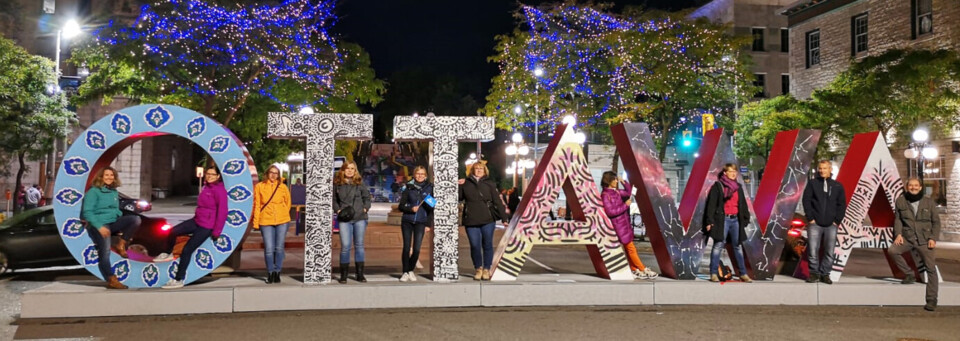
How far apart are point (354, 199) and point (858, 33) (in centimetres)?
2787

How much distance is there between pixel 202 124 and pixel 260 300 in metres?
2.51

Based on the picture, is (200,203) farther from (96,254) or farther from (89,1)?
(89,1)

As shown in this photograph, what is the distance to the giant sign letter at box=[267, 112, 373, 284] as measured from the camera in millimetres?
9750

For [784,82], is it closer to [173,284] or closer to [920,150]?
[920,150]

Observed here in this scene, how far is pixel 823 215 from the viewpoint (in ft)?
33.4

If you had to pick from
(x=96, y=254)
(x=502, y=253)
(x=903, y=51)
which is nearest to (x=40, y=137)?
(x=96, y=254)

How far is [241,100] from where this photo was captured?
85.0 feet

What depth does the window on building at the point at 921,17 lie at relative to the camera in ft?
87.1

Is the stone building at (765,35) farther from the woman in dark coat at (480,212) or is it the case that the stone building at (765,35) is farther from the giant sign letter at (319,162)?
the giant sign letter at (319,162)

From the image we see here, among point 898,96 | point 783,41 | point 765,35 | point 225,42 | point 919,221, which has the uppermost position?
point 765,35

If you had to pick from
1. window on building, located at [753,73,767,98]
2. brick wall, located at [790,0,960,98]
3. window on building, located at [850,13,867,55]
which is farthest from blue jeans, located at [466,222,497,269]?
window on building, located at [753,73,767,98]

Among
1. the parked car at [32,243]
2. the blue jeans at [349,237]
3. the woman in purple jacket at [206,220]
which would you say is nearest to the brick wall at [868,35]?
the blue jeans at [349,237]

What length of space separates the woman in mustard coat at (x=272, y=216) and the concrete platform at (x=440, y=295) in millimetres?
353

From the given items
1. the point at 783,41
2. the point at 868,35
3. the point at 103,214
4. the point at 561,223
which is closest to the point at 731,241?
the point at 561,223
